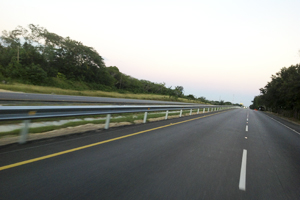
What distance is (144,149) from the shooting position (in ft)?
18.8

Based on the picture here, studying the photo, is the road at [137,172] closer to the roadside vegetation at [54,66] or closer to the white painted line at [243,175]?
the white painted line at [243,175]

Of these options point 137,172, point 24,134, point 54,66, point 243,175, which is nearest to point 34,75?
point 54,66

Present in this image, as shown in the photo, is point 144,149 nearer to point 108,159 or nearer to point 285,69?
point 108,159

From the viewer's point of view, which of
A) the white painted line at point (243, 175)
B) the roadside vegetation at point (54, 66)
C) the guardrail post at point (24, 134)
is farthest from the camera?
the roadside vegetation at point (54, 66)

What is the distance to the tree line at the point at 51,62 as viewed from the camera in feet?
119

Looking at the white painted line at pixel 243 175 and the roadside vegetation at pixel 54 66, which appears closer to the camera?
the white painted line at pixel 243 175

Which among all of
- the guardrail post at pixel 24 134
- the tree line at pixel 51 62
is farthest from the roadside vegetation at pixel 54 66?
the guardrail post at pixel 24 134

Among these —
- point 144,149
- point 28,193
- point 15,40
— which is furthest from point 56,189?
point 15,40

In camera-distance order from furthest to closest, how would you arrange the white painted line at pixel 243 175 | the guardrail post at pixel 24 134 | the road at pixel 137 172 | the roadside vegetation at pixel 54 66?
the roadside vegetation at pixel 54 66 → the guardrail post at pixel 24 134 → the white painted line at pixel 243 175 → the road at pixel 137 172

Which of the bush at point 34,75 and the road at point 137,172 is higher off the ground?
the bush at point 34,75

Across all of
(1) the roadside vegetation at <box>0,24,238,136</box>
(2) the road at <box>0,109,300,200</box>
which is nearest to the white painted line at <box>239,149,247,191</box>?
(2) the road at <box>0,109,300,200</box>

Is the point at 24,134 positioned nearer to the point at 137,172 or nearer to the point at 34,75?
the point at 137,172

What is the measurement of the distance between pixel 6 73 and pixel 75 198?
1513 inches

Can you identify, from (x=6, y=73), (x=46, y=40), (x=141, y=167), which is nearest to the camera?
(x=141, y=167)
